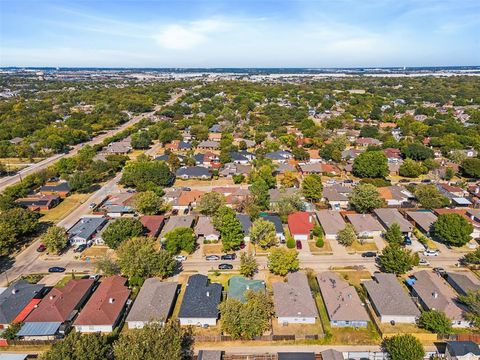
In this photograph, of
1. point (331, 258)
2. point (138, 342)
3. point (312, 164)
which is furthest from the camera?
point (312, 164)

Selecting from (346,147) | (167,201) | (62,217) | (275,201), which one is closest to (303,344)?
(275,201)

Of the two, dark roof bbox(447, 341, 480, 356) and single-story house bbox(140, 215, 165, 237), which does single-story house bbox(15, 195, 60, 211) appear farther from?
dark roof bbox(447, 341, 480, 356)

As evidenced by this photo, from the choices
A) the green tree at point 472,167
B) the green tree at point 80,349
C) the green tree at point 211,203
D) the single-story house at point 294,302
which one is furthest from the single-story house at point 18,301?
the green tree at point 472,167

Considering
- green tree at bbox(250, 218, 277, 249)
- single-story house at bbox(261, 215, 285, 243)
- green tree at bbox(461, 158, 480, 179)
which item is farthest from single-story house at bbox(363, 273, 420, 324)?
green tree at bbox(461, 158, 480, 179)

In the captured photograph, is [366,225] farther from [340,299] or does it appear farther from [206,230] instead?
[206,230]

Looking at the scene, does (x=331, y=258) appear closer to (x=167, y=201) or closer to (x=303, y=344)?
(x=303, y=344)

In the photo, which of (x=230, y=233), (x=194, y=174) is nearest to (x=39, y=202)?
(x=194, y=174)

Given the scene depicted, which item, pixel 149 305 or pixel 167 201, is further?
pixel 167 201
